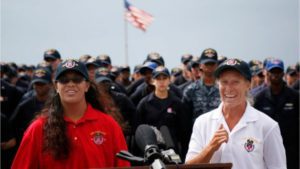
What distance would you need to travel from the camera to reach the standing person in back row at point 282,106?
834 centimetres

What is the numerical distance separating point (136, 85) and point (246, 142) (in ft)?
21.9

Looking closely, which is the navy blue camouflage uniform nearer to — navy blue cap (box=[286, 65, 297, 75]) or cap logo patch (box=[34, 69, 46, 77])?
cap logo patch (box=[34, 69, 46, 77])

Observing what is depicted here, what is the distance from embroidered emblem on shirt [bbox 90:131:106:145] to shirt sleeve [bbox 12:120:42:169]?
42 cm

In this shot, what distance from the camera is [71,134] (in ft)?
12.9

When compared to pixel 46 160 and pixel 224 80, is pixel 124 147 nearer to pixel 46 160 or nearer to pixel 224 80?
pixel 46 160

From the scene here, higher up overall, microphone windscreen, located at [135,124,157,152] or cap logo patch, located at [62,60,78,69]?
cap logo patch, located at [62,60,78,69]

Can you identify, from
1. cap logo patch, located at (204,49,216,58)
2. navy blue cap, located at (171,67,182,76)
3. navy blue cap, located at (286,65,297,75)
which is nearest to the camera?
cap logo patch, located at (204,49,216,58)

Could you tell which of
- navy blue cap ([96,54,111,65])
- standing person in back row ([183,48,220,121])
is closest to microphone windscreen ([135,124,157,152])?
standing person in back row ([183,48,220,121])

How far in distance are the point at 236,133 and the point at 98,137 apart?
3.58ft

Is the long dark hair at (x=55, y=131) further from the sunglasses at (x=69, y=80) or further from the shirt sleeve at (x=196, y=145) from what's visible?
the shirt sleeve at (x=196, y=145)

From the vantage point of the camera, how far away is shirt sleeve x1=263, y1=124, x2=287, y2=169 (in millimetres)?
3762

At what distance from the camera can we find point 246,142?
3754mm

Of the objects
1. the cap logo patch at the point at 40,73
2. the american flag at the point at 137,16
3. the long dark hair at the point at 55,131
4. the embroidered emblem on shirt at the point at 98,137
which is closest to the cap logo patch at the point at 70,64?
the long dark hair at the point at 55,131

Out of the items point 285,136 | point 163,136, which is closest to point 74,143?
point 163,136
